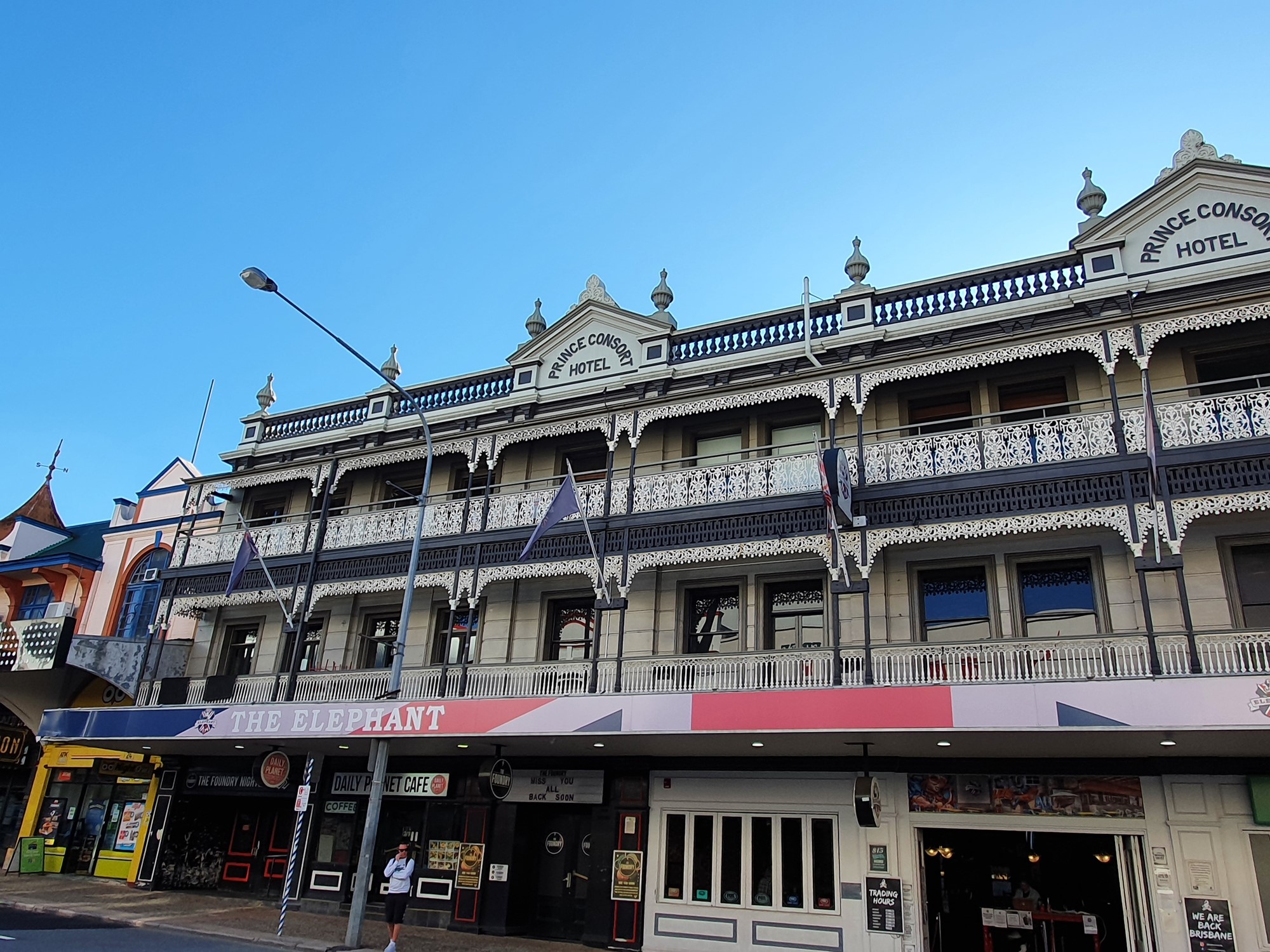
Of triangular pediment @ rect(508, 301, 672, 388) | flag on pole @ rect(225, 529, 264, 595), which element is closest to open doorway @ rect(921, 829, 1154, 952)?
triangular pediment @ rect(508, 301, 672, 388)

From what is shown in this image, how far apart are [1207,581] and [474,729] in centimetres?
1244

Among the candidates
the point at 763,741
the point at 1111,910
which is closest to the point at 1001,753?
the point at 1111,910

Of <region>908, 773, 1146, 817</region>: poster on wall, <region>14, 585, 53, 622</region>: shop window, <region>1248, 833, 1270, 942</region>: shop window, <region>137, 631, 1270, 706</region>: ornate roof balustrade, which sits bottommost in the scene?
<region>1248, 833, 1270, 942</region>: shop window

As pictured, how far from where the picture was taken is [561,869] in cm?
1830

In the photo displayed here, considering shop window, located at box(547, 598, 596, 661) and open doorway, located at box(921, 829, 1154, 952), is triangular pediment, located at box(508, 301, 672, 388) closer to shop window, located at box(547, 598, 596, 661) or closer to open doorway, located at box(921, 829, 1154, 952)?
shop window, located at box(547, 598, 596, 661)

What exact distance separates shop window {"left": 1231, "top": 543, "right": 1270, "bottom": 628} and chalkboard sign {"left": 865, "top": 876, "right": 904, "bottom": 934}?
682 centimetres

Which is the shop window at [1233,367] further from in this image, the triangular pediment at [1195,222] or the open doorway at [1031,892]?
the open doorway at [1031,892]

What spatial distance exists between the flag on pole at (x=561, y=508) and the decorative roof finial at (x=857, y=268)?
7.00m

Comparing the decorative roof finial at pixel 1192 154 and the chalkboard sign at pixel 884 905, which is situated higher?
the decorative roof finial at pixel 1192 154

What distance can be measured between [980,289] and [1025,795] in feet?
29.2

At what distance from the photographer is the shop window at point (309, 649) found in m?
22.9

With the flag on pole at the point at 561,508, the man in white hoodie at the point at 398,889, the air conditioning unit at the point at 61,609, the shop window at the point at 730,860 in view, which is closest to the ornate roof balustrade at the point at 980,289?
the flag on pole at the point at 561,508

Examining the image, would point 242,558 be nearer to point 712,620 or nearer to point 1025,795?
point 712,620

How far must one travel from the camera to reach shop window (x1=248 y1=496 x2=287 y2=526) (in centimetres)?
2516
